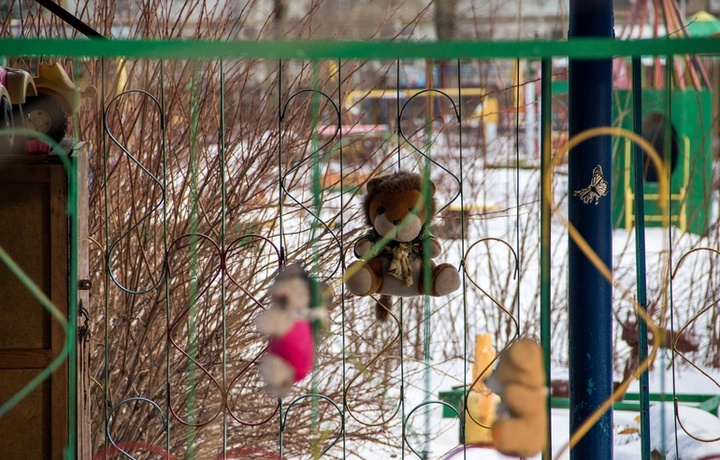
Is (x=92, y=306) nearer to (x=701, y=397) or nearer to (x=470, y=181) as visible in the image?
(x=470, y=181)

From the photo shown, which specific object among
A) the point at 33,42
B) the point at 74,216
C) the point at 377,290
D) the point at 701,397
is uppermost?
the point at 33,42

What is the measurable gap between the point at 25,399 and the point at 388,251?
0.81 meters

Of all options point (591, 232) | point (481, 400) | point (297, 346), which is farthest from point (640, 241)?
point (481, 400)

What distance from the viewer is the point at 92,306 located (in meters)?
3.15

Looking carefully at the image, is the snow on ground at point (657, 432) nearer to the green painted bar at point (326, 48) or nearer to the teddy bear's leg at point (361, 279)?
the teddy bear's leg at point (361, 279)

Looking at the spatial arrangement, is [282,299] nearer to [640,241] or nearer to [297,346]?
[297,346]

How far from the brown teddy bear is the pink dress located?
636mm

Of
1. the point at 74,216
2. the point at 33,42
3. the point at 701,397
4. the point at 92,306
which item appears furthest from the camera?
the point at 701,397

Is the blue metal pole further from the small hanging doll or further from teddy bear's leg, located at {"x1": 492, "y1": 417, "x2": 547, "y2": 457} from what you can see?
the small hanging doll

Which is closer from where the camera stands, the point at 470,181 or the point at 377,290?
the point at 377,290

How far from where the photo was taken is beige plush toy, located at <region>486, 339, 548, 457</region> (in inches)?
50.6

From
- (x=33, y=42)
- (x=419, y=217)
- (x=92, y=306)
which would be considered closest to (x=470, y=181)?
(x=92, y=306)

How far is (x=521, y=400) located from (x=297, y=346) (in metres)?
0.34

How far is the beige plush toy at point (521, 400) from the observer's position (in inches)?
50.6
